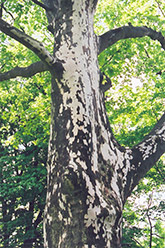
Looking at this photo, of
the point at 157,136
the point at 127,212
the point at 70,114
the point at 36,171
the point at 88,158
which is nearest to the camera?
the point at 88,158

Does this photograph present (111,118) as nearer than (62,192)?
No

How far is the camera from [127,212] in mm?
10227

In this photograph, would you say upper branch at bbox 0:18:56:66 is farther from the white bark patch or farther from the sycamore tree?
the white bark patch

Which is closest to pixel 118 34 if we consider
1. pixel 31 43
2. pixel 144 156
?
pixel 31 43

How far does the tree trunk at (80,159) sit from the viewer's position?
6.68 feet

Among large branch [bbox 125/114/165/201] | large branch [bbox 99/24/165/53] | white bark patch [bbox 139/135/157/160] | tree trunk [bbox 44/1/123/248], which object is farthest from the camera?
large branch [bbox 99/24/165/53]

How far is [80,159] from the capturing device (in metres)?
2.24

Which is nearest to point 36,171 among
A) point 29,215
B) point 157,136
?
point 29,215

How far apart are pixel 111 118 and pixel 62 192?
760cm

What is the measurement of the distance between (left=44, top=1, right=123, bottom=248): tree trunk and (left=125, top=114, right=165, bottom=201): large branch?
20 centimetres

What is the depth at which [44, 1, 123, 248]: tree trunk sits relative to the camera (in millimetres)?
2037

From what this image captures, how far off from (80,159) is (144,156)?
920 mm

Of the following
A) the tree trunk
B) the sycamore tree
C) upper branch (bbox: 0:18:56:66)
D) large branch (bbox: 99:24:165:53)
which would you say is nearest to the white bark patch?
the sycamore tree

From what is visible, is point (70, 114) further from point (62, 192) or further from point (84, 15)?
point (84, 15)
